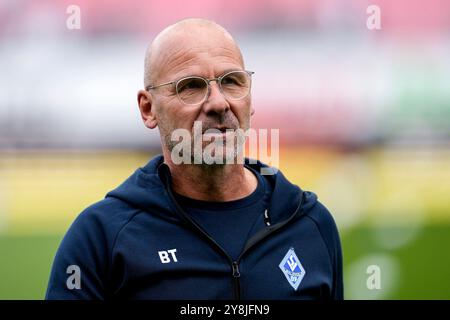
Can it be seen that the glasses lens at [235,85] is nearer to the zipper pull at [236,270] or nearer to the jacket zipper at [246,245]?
the jacket zipper at [246,245]

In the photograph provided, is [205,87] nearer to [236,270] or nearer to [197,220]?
[197,220]

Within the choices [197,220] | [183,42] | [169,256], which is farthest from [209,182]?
[183,42]

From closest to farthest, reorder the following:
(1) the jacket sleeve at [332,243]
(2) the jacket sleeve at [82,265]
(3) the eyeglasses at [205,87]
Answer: (2) the jacket sleeve at [82,265], (3) the eyeglasses at [205,87], (1) the jacket sleeve at [332,243]

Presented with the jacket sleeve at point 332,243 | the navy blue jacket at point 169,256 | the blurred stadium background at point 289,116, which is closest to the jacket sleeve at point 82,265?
the navy blue jacket at point 169,256

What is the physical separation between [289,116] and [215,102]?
203cm

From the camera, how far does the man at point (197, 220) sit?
1.52 meters

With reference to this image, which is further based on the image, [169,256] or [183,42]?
[183,42]

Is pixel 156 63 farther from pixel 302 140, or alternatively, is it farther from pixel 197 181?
pixel 302 140

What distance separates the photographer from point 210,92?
1600 mm

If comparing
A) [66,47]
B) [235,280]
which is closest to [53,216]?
[66,47]

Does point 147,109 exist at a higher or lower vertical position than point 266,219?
higher

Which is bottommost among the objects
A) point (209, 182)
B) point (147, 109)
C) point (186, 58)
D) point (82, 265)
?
point (82, 265)

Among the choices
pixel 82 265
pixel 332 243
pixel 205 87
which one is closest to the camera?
pixel 82 265

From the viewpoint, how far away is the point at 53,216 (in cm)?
353
